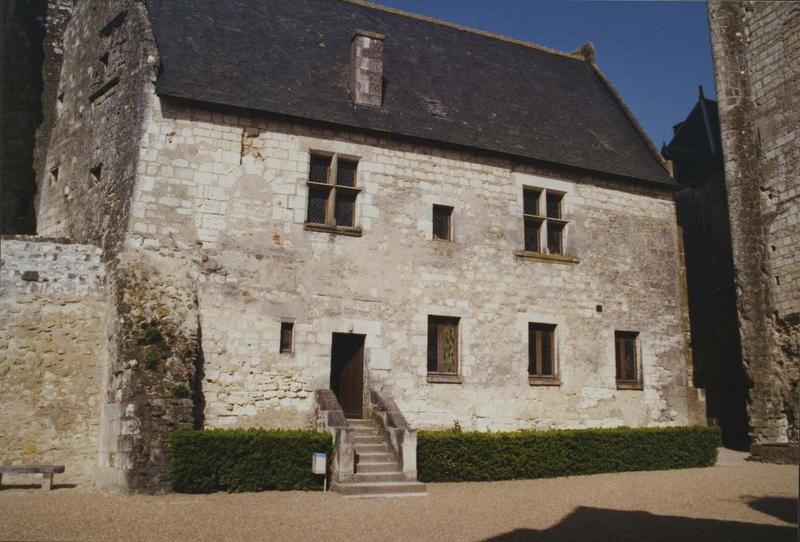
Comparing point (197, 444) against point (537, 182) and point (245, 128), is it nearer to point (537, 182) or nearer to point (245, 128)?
point (245, 128)

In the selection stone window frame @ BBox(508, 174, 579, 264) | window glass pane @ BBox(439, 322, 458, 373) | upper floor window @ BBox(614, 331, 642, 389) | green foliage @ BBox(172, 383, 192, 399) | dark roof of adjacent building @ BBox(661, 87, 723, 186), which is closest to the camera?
green foliage @ BBox(172, 383, 192, 399)

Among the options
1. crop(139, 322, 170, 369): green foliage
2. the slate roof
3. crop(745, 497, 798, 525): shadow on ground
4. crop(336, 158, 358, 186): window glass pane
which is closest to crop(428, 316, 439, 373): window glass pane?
crop(336, 158, 358, 186): window glass pane

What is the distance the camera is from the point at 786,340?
47.8 feet

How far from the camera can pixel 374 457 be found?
37.1 ft

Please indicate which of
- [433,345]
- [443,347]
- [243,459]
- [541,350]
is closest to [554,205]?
[541,350]

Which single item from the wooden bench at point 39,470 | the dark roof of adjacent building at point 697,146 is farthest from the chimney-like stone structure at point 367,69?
the dark roof of adjacent building at point 697,146

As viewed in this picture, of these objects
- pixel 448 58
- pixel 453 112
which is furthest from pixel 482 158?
pixel 448 58

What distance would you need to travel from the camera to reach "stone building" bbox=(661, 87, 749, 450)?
768 inches

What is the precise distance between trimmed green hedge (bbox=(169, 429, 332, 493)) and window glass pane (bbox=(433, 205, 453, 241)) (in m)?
5.15

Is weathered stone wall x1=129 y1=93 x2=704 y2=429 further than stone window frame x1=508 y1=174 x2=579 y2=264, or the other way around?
stone window frame x1=508 y1=174 x2=579 y2=264

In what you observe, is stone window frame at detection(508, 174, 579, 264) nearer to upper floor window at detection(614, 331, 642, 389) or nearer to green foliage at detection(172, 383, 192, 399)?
upper floor window at detection(614, 331, 642, 389)

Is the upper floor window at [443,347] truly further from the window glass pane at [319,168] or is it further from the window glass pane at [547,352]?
the window glass pane at [319,168]

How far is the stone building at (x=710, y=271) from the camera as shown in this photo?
19.5 m

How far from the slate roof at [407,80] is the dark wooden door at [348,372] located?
4169mm
